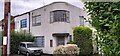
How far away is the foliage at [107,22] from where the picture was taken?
3.67ft

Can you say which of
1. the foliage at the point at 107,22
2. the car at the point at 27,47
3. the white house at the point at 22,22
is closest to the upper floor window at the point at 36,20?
the white house at the point at 22,22

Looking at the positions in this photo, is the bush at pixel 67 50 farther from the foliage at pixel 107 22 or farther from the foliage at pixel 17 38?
the foliage at pixel 107 22

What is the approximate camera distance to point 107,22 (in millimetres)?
1260

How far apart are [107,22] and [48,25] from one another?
95.9 inches

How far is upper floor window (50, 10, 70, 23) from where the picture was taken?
3713mm

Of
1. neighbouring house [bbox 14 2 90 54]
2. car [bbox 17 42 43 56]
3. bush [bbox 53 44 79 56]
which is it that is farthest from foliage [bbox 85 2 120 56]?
bush [bbox 53 44 79 56]

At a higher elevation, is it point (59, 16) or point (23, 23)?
point (59, 16)

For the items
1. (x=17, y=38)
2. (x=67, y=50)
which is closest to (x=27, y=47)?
(x=17, y=38)

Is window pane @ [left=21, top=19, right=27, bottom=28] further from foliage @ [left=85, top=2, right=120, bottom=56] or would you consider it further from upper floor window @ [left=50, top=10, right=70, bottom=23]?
foliage @ [left=85, top=2, right=120, bottom=56]

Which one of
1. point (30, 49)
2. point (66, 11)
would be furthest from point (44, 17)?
point (30, 49)

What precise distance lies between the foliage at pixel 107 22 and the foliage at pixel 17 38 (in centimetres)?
227

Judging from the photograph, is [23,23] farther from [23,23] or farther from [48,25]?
[48,25]

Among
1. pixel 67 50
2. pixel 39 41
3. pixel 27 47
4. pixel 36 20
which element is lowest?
pixel 67 50

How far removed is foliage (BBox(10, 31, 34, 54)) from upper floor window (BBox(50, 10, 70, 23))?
0.50 metres
